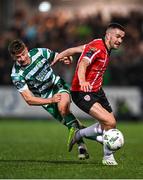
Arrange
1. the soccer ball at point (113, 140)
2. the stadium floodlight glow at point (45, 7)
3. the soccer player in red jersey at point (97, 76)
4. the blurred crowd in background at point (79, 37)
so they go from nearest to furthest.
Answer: the soccer ball at point (113, 140), the soccer player in red jersey at point (97, 76), the blurred crowd in background at point (79, 37), the stadium floodlight glow at point (45, 7)

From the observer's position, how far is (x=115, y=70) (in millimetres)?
Result: 25672

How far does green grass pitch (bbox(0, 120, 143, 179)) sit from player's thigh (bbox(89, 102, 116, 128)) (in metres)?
0.62

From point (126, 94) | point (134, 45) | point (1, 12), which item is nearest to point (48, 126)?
point (126, 94)

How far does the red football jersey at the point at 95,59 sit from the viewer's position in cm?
1177

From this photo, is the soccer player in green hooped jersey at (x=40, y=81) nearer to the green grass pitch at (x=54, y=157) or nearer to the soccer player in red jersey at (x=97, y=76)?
the soccer player in red jersey at (x=97, y=76)

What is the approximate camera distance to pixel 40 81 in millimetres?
13086

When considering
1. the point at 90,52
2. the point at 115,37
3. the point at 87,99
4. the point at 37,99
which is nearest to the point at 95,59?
the point at 90,52

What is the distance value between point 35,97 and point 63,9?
17944mm

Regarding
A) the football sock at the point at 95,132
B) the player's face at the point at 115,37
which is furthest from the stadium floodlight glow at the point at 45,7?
the player's face at the point at 115,37

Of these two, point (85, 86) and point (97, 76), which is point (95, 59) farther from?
point (85, 86)

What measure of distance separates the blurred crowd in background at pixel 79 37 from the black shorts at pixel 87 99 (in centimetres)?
1289

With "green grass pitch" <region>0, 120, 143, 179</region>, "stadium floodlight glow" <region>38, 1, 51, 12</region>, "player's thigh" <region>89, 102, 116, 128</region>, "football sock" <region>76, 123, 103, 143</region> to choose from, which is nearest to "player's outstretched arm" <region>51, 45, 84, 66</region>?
"player's thigh" <region>89, 102, 116, 128</region>

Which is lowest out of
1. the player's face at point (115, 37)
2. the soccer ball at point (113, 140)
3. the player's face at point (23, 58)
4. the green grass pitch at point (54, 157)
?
the green grass pitch at point (54, 157)

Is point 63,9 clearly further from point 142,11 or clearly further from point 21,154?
point 21,154
